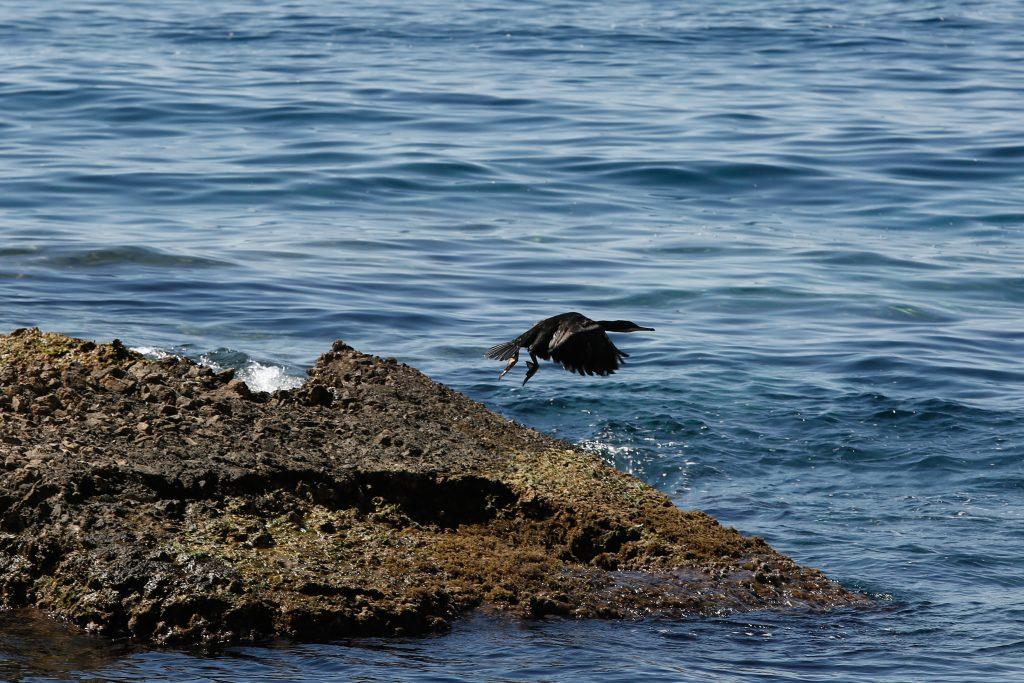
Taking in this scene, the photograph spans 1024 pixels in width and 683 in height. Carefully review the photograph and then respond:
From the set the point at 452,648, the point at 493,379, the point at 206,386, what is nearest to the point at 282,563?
the point at 452,648

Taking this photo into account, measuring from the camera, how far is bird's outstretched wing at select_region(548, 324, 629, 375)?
19.0ft

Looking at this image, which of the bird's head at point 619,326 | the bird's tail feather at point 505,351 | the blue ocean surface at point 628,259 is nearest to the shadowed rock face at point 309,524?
the blue ocean surface at point 628,259

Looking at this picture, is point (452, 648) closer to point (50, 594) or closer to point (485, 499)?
point (485, 499)

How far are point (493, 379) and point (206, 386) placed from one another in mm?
3026

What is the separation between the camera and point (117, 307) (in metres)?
10.3

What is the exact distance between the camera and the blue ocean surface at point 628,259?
5.04 m

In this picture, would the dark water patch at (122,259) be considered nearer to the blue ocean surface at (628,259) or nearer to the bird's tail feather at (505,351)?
the blue ocean surface at (628,259)

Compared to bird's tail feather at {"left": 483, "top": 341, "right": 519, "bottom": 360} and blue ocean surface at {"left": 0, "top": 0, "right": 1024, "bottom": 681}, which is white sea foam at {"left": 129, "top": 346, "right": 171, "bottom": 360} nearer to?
blue ocean surface at {"left": 0, "top": 0, "right": 1024, "bottom": 681}

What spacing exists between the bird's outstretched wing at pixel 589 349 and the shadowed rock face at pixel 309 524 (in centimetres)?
42

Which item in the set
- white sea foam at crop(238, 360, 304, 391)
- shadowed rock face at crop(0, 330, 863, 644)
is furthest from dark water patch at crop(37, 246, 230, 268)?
shadowed rock face at crop(0, 330, 863, 644)

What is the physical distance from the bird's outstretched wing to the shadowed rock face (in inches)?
16.5

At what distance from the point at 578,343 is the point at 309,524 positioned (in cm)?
146

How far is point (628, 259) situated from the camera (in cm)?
1254

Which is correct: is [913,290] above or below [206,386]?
below
